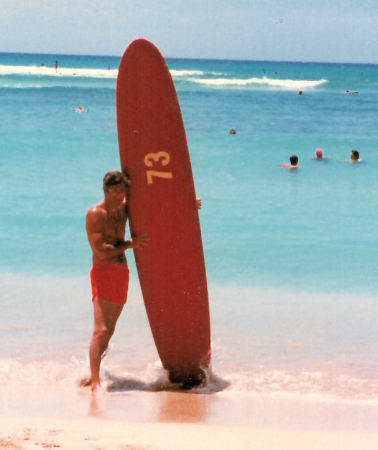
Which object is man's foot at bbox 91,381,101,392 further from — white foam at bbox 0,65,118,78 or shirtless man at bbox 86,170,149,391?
white foam at bbox 0,65,118,78

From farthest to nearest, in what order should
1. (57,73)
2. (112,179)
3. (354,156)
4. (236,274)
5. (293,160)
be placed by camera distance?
(57,73) < (354,156) < (293,160) < (236,274) < (112,179)

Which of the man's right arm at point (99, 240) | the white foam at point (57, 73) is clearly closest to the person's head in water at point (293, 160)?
the man's right arm at point (99, 240)

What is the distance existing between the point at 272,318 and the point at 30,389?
2.17 meters

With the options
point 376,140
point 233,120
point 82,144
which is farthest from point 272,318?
point 233,120

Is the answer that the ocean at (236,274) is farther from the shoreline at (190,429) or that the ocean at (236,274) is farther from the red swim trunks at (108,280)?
the red swim trunks at (108,280)

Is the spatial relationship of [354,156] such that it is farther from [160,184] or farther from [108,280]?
[108,280]

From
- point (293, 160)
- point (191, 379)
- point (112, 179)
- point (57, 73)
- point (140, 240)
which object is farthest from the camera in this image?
point (57, 73)

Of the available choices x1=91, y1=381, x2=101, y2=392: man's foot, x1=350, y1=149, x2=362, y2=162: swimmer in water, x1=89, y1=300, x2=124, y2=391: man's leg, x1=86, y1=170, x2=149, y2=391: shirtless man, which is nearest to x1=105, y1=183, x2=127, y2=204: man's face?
x1=86, y1=170, x2=149, y2=391: shirtless man

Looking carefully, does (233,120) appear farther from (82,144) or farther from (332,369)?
(332,369)

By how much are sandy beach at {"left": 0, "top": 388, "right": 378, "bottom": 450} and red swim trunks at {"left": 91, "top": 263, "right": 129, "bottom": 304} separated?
533mm

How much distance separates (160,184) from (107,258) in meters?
0.50

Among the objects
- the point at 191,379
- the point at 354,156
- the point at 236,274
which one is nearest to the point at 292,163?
the point at 354,156

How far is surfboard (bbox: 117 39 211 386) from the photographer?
4336 millimetres

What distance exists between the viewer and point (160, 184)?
14.2 feet
